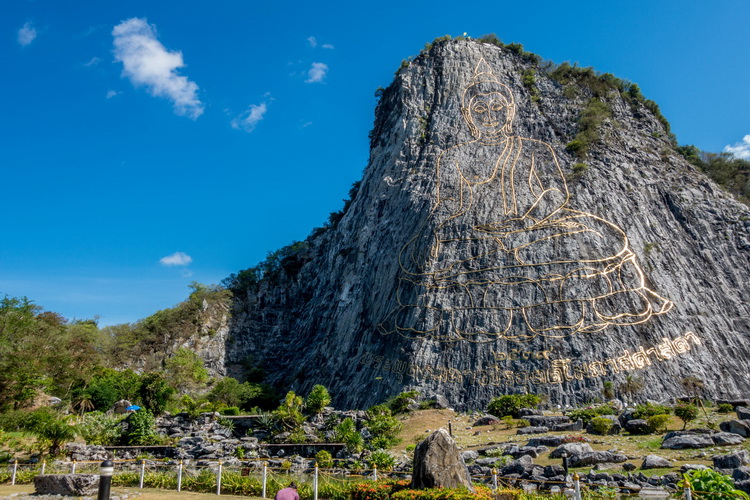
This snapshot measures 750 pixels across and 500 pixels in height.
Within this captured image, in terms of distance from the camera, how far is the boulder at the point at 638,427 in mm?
16938

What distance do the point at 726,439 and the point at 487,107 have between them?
95.9 ft

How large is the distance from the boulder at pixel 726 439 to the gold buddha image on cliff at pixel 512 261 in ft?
36.2

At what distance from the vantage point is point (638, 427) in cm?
1705

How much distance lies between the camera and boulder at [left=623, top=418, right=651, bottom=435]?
16938 mm

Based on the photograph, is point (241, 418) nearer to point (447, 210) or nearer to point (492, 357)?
point (492, 357)

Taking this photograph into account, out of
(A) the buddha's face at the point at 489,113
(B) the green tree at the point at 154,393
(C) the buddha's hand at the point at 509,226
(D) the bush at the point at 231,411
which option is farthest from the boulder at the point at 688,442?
(A) the buddha's face at the point at 489,113

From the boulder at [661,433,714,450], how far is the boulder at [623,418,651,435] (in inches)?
97.0

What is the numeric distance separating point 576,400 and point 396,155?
23018 mm

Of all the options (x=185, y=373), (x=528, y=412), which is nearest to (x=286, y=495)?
(x=528, y=412)

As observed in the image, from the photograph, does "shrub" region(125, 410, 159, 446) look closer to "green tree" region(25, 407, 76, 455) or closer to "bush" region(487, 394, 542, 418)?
"green tree" region(25, 407, 76, 455)

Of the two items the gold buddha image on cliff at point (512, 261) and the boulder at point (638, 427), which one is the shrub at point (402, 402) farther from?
the boulder at point (638, 427)

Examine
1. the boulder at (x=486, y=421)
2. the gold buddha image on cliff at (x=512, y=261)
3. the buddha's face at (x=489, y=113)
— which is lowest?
the boulder at (x=486, y=421)

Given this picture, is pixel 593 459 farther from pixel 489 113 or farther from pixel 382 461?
pixel 489 113

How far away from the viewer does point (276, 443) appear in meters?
19.3
